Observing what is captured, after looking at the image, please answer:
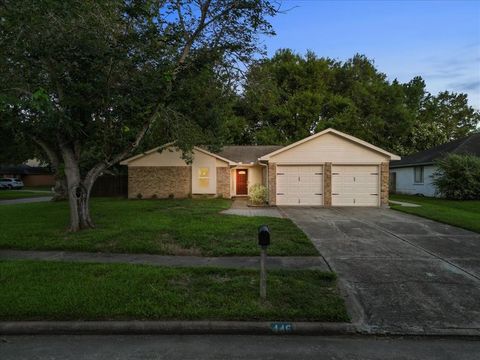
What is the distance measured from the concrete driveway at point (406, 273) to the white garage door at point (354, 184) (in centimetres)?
706

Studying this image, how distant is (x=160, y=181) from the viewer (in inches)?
968

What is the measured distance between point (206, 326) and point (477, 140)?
29.0 m

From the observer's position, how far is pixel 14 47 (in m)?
8.42

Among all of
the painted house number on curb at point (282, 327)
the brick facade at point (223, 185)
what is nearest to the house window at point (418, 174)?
the brick facade at point (223, 185)

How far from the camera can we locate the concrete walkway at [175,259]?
741 centimetres

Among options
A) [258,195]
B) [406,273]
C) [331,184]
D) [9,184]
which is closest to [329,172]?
[331,184]

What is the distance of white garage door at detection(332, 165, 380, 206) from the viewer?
1959 cm

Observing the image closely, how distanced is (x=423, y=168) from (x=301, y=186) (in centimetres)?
1230

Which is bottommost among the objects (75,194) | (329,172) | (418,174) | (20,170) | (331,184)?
(75,194)

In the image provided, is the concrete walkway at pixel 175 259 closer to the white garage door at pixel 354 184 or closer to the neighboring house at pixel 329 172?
the neighboring house at pixel 329 172

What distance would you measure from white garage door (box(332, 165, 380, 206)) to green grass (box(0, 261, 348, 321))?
13.5m

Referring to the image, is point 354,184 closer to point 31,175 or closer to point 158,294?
point 158,294

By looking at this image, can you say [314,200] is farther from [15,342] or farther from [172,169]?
[15,342]

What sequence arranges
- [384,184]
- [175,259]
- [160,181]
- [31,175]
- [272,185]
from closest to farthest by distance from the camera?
[175,259], [384,184], [272,185], [160,181], [31,175]
